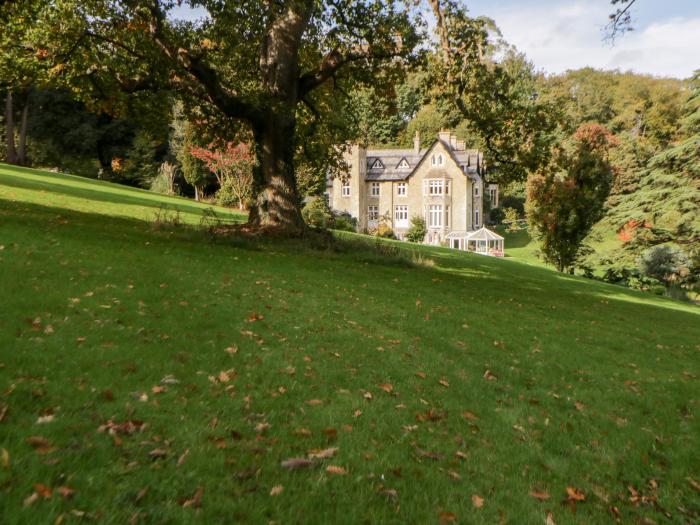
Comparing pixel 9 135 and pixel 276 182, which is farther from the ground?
pixel 9 135

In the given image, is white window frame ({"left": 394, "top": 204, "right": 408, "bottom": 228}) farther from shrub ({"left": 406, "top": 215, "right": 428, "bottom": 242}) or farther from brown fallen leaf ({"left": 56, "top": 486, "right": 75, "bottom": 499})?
brown fallen leaf ({"left": 56, "top": 486, "right": 75, "bottom": 499})

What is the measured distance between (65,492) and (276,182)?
48.1 feet

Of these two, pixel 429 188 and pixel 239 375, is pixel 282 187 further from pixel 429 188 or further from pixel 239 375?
pixel 429 188

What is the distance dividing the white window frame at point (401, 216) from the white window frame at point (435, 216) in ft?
9.47

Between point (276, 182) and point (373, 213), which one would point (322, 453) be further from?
point (373, 213)

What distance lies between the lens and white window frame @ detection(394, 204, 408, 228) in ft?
194

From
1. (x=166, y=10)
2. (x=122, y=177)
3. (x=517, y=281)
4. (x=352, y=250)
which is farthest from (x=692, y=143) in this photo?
(x=122, y=177)

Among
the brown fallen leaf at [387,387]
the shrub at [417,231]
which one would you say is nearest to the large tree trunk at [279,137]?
the brown fallen leaf at [387,387]

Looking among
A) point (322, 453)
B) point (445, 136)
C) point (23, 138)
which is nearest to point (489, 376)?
point (322, 453)

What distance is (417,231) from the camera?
185 feet

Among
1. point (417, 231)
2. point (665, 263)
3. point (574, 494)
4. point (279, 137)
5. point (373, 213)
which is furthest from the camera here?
point (373, 213)

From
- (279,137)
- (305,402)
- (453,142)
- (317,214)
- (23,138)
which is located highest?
(453,142)

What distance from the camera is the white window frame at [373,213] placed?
196 ft

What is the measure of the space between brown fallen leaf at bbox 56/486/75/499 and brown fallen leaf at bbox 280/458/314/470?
55.1 inches
